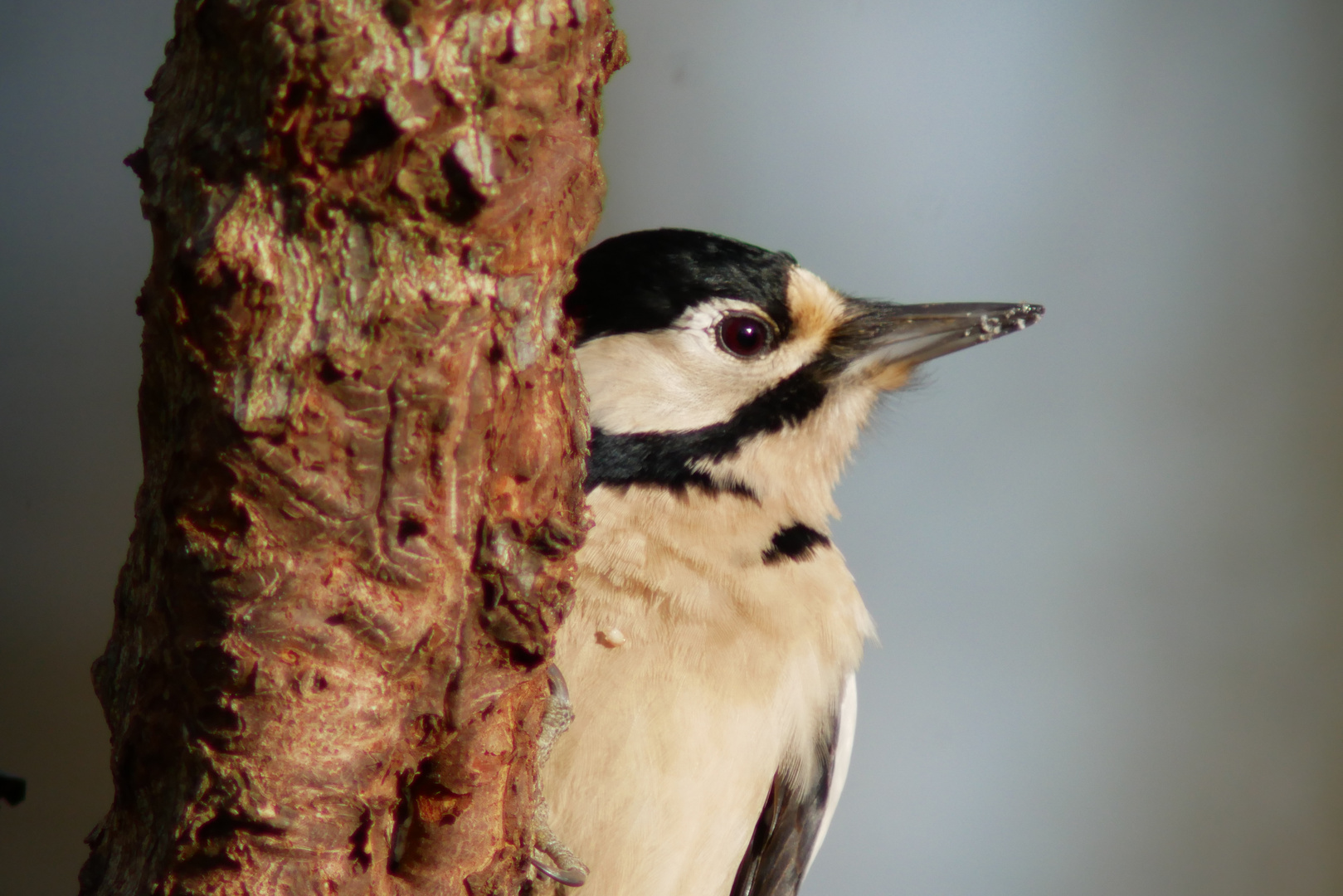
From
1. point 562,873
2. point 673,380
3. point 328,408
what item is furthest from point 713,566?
point 328,408

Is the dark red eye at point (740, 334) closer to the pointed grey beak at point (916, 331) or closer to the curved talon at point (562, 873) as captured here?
the pointed grey beak at point (916, 331)

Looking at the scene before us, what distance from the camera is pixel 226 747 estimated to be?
780 mm

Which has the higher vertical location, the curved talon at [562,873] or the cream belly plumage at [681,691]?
the cream belly plumage at [681,691]

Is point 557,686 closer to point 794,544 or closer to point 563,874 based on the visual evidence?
point 563,874

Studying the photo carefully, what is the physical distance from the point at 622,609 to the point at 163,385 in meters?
0.66

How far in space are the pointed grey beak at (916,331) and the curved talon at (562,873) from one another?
2.79ft

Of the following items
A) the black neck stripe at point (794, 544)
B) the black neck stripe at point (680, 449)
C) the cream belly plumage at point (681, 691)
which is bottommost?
the cream belly plumage at point (681, 691)

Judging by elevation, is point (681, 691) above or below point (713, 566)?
below

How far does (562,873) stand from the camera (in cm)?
120

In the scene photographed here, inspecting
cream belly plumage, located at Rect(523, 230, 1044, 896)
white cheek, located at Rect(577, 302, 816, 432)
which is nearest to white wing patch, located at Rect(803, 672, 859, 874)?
cream belly plumage, located at Rect(523, 230, 1044, 896)

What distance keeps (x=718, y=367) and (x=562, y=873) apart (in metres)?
0.73

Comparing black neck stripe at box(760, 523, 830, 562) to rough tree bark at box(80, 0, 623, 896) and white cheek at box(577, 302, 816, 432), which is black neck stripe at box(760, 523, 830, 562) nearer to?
white cheek at box(577, 302, 816, 432)

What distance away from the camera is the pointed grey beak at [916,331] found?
1.68 metres

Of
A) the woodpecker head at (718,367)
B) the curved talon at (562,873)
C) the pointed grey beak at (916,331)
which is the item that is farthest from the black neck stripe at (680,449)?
the curved talon at (562,873)
